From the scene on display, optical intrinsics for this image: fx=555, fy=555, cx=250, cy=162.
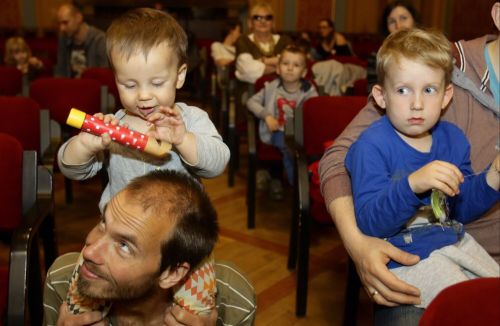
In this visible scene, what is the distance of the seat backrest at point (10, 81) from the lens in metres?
4.59

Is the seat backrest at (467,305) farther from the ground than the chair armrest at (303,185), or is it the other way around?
the seat backrest at (467,305)

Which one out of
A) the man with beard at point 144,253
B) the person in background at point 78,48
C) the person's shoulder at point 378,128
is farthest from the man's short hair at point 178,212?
the person in background at point 78,48

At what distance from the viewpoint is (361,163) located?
151 cm

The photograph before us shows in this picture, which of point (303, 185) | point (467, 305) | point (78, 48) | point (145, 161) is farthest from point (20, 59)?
point (467, 305)

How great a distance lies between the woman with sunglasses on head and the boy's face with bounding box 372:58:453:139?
3.27m

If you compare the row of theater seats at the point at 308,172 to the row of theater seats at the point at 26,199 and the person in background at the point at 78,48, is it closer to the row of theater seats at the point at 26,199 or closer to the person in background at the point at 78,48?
the row of theater seats at the point at 26,199

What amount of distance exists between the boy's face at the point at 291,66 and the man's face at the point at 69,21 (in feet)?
7.23

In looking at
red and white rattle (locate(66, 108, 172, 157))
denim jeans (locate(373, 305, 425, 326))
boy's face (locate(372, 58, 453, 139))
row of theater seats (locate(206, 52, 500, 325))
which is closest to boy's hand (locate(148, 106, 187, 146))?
red and white rattle (locate(66, 108, 172, 157))

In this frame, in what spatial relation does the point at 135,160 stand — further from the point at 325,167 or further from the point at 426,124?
the point at 426,124

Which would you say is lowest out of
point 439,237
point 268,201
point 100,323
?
point 268,201

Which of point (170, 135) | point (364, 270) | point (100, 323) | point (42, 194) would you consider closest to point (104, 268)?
point (100, 323)

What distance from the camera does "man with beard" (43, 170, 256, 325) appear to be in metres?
1.34

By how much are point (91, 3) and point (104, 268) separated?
10836 millimetres

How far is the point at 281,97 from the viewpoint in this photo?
13.2ft
